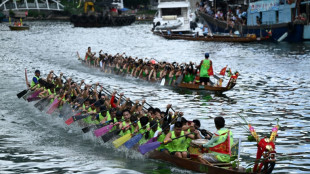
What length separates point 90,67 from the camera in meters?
38.8

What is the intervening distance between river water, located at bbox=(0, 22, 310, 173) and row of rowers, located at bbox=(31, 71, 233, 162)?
0.75 metres

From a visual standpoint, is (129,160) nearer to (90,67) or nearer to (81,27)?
(90,67)

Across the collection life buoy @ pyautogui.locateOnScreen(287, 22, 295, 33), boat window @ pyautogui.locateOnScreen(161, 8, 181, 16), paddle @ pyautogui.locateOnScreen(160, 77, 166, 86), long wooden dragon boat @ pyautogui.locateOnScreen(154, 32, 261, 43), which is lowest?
paddle @ pyautogui.locateOnScreen(160, 77, 166, 86)

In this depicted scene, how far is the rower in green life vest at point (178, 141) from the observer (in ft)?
47.4

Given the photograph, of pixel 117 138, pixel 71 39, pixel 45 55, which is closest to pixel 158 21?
pixel 71 39

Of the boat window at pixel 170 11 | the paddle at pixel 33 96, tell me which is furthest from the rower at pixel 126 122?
the boat window at pixel 170 11

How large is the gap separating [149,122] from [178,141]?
5.72 ft

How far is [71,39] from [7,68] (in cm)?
2950

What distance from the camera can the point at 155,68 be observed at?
29.9 metres

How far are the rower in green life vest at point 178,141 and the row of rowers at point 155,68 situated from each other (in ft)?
37.5

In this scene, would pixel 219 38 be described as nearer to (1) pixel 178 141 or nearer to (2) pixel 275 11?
(2) pixel 275 11

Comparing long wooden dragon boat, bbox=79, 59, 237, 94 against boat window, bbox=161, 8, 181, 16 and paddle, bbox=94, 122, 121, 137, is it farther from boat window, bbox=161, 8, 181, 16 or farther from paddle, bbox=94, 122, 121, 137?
boat window, bbox=161, 8, 181, 16

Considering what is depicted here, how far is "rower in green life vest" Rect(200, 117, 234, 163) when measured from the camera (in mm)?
12656

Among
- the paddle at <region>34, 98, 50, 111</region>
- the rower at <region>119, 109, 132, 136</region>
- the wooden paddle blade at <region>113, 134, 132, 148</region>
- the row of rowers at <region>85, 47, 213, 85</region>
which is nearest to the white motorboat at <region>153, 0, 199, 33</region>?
the row of rowers at <region>85, 47, 213, 85</region>
